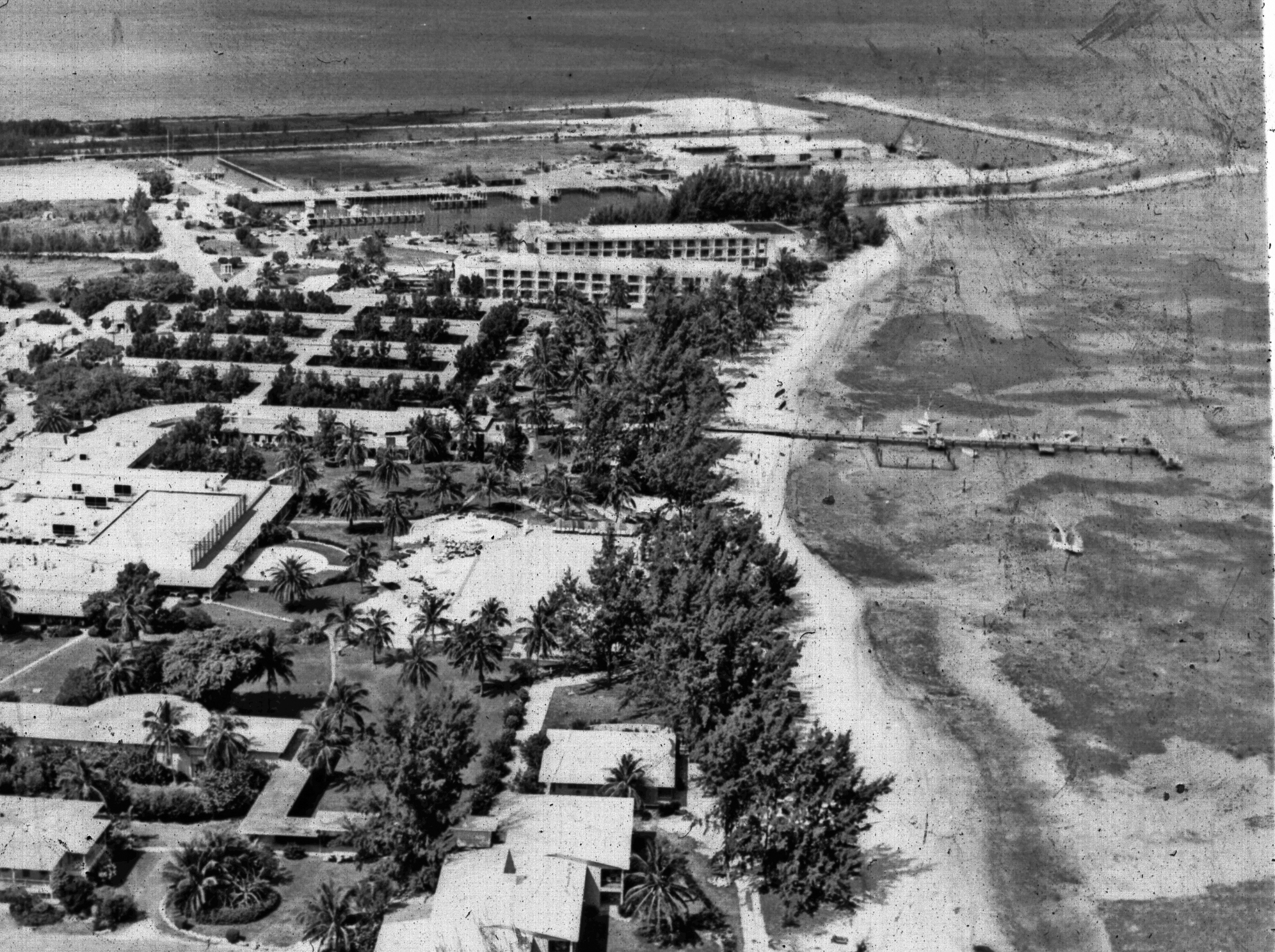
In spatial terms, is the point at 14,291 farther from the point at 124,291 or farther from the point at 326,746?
the point at 326,746

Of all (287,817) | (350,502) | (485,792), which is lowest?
(287,817)

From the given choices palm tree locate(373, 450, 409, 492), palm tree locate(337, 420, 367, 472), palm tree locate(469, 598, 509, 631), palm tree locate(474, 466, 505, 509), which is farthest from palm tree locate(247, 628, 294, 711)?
palm tree locate(337, 420, 367, 472)

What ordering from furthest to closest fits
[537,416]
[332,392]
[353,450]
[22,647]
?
[332,392]
[537,416]
[353,450]
[22,647]

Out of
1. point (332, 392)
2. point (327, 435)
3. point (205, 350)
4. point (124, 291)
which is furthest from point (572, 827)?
point (124, 291)

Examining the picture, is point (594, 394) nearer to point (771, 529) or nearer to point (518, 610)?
point (771, 529)

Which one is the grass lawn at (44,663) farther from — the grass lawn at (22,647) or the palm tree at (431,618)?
the palm tree at (431,618)

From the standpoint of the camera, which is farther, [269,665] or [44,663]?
[44,663]
